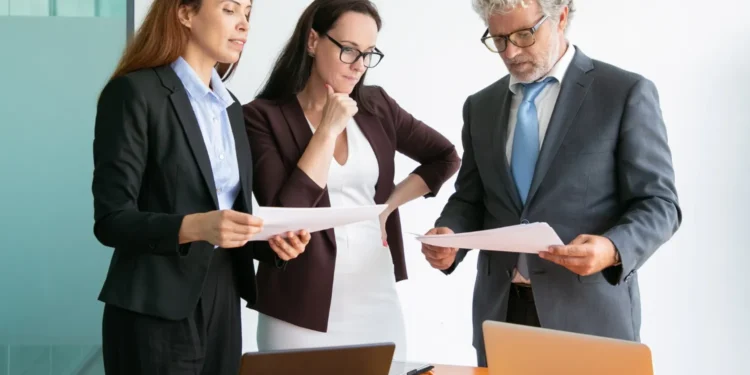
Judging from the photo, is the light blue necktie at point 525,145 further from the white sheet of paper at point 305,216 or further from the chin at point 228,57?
the chin at point 228,57

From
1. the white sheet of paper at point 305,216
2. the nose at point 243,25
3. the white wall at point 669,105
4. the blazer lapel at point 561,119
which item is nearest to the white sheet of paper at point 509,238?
the white sheet of paper at point 305,216

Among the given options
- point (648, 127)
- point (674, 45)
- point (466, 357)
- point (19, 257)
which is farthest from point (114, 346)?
point (674, 45)

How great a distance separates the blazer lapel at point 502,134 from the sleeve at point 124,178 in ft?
3.07

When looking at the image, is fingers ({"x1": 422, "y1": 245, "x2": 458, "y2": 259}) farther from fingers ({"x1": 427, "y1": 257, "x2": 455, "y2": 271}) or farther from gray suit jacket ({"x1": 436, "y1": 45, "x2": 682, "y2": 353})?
gray suit jacket ({"x1": 436, "y1": 45, "x2": 682, "y2": 353})

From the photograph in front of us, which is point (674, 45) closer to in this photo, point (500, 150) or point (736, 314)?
point (736, 314)

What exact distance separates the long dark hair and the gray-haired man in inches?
17.0

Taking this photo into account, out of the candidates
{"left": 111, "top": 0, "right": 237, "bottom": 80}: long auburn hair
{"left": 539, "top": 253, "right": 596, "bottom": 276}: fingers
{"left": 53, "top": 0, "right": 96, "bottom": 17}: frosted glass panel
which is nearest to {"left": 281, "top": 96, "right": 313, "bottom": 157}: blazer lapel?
{"left": 111, "top": 0, "right": 237, "bottom": 80}: long auburn hair

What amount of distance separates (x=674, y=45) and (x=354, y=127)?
2.16 metres

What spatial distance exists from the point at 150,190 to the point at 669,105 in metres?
2.91

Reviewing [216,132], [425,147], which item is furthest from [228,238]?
[425,147]

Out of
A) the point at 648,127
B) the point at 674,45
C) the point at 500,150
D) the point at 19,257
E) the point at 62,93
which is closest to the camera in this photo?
the point at 648,127

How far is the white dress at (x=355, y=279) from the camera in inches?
104

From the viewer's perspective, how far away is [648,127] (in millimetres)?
2318

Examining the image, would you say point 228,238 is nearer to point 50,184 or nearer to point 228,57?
point 228,57
